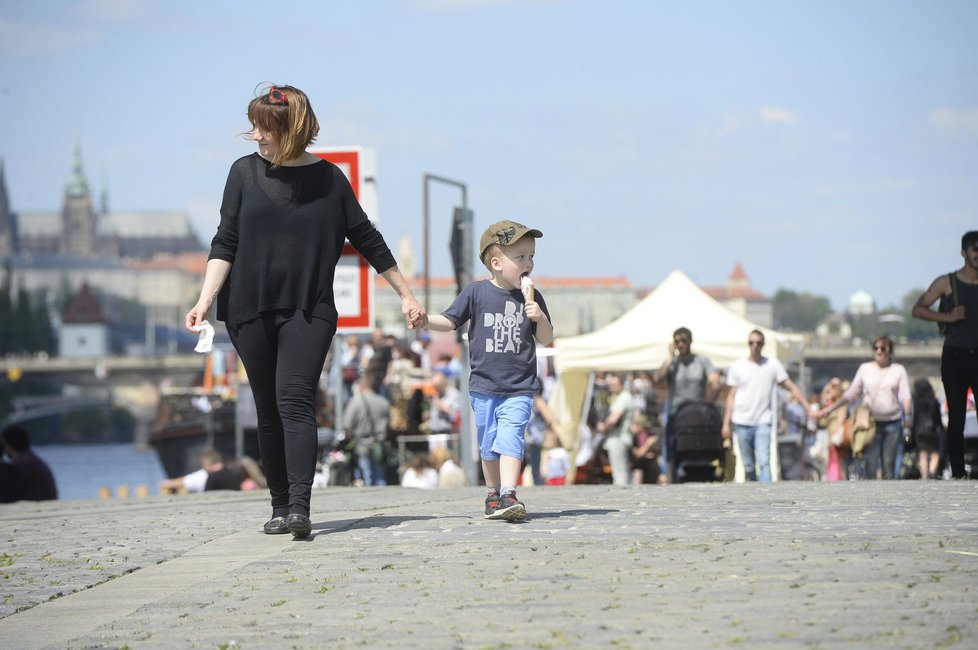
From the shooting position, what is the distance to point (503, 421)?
754cm

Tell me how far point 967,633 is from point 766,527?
2560 millimetres

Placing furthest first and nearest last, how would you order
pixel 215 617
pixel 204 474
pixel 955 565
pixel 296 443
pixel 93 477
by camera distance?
pixel 93 477 → pixel 204 474 → pixel 296 443 → pixel 955 565 → pixel 215 617

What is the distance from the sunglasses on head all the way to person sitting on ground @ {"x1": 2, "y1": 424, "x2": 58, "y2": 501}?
24.8ft

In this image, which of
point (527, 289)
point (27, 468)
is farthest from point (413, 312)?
point (27, 468)

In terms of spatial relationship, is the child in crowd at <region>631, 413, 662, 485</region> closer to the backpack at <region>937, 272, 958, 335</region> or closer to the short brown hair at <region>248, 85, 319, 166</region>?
the backpack at <region>937, 272, 958, 335</region>

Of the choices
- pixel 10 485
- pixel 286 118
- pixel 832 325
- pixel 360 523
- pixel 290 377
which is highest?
pixel 832 325

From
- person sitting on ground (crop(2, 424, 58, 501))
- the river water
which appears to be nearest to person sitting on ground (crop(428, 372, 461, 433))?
person sitting on ground (crop(2, 424, 58, 501))

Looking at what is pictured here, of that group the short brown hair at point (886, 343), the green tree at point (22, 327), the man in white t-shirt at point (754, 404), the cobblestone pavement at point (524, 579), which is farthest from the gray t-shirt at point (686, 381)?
the green tree at point (22, 327)

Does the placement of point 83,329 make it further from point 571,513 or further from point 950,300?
point 571,513

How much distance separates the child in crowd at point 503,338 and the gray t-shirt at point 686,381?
7.39 metres

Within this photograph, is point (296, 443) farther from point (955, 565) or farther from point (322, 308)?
point (955, 565)

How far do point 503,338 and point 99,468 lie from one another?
97.4m

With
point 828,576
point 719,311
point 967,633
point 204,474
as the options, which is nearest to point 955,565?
point 828,576

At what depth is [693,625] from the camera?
4.22m
